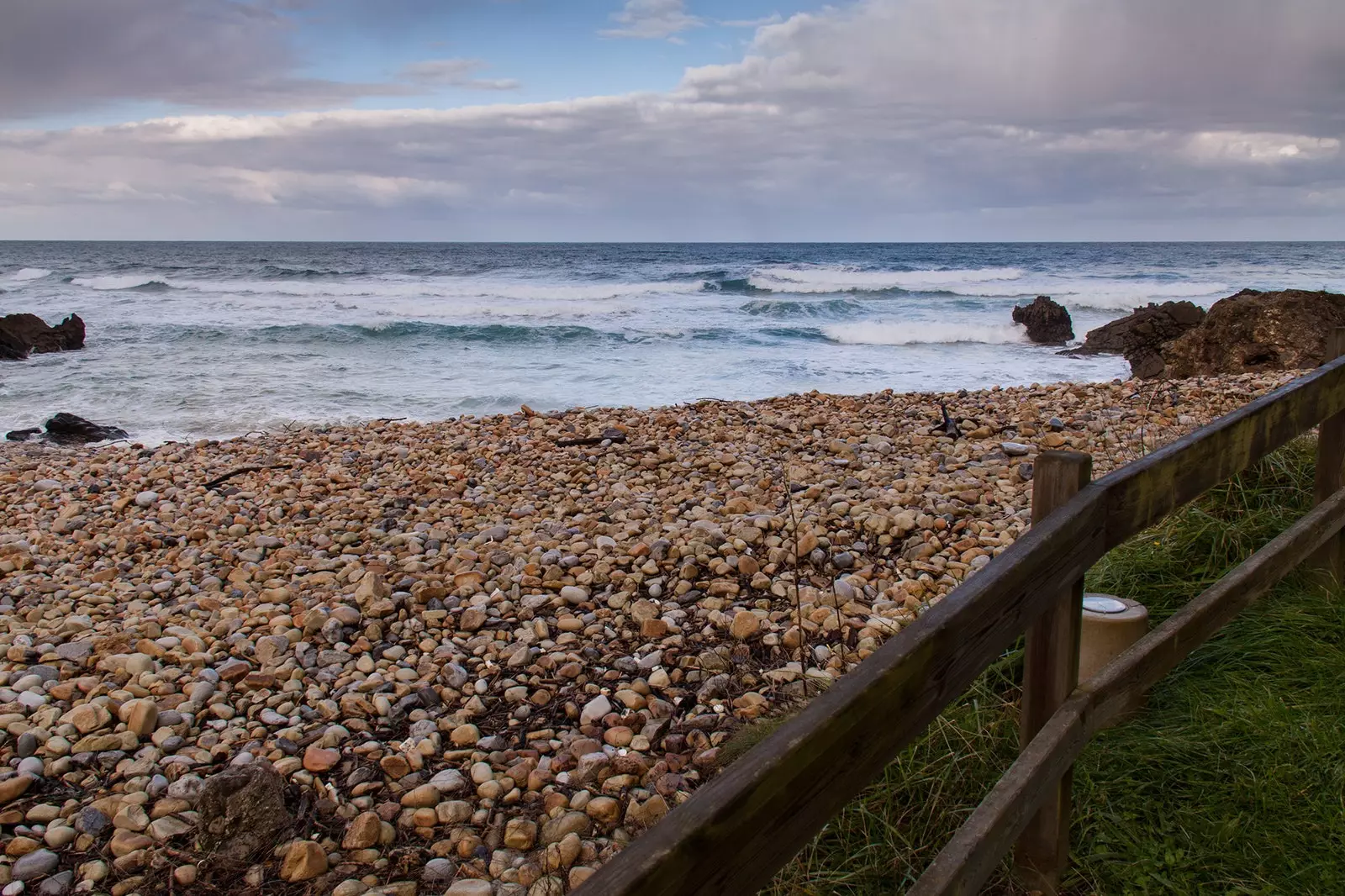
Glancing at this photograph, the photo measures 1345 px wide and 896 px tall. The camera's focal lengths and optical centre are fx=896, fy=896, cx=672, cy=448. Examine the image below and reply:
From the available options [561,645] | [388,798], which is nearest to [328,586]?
[561,645]

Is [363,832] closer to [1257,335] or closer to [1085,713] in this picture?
[1085,713]

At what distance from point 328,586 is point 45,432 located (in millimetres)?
9462

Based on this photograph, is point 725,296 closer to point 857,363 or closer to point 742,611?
point 857,363

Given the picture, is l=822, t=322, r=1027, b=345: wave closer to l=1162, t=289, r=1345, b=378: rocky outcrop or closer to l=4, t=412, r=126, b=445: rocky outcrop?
l=1162, t=289, r=1345, b=378: rocky outcrop

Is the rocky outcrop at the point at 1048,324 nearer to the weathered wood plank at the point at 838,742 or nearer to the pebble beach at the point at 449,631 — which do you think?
the pebble beach at the point at 449,631

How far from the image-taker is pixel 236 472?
7.53m

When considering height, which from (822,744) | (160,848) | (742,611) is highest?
(822,744)

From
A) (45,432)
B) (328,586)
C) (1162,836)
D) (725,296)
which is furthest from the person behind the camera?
(725,296)

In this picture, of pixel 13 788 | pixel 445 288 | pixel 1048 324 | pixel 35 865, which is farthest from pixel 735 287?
pixel 35 865

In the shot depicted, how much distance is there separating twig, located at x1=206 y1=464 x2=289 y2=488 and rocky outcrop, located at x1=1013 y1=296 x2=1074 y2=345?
18.0 m

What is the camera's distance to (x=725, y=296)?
33.5 metres

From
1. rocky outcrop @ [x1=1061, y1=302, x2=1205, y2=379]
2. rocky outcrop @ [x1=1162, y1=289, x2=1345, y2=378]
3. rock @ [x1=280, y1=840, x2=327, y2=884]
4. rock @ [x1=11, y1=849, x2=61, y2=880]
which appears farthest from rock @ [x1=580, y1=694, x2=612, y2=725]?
rocky outcrop @ [x1=1061, y1=302, x2=1205, y2=379]

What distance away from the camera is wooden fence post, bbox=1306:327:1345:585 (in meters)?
3.25

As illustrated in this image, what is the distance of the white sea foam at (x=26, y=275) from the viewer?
45.2 metres
